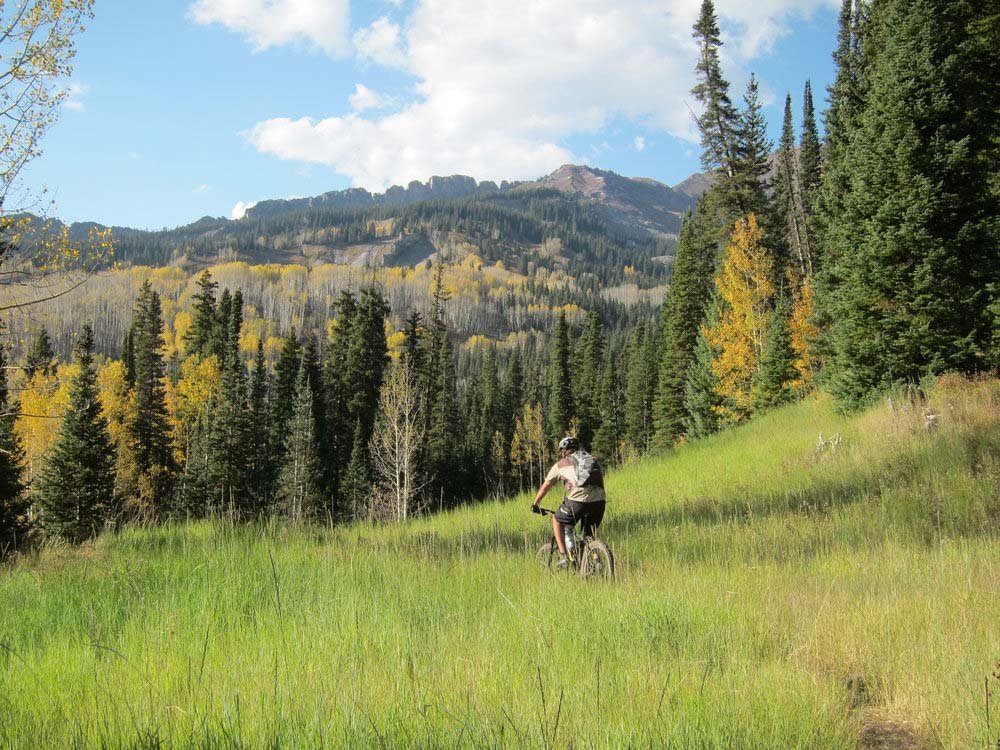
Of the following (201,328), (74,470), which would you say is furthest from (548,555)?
(201,328)

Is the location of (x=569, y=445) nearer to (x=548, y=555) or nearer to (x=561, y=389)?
(x=548, y=555)

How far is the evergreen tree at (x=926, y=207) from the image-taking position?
41.5 feet

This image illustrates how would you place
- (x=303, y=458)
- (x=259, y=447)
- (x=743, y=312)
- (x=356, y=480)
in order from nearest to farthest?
(x=743, y=312), (x=356, y=480), (x=303, y=458), (x=259, y=447)

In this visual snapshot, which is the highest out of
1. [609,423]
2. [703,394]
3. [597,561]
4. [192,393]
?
[703,394]

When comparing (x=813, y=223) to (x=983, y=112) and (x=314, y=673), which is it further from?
(x=314, y=673)

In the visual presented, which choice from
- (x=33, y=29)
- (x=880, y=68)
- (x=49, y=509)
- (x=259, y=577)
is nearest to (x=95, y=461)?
(x=49, y=509)

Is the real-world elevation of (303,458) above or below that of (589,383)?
below

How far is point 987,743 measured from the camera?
2420mm

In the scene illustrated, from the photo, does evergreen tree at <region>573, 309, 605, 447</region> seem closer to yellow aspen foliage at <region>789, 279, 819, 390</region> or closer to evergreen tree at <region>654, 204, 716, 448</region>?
evergreen tree at <region>654, 204, 716, 448</region>

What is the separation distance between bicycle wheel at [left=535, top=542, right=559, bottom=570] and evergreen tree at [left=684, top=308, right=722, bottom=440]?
24671 millimetres

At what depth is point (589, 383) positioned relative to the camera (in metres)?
65.8

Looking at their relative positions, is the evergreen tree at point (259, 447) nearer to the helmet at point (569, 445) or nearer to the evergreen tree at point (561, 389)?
the evergreen tree at point (561, 389)

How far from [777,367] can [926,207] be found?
1131cm

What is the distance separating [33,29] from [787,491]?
1311cm
